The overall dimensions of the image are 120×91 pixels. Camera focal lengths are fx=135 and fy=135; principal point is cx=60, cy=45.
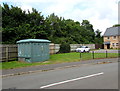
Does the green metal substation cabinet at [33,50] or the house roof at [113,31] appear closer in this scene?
the green metal substation cabinet at [33,50]

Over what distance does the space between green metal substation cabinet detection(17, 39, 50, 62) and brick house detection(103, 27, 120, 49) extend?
4071cm

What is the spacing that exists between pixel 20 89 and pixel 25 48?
29.6 feet

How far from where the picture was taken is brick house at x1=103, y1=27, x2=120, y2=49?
49.6 m

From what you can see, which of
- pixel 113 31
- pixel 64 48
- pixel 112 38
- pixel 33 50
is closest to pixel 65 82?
pixel 33 50

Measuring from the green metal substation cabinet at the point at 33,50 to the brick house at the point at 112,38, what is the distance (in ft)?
134

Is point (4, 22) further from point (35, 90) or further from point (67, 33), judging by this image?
point (67, 33)

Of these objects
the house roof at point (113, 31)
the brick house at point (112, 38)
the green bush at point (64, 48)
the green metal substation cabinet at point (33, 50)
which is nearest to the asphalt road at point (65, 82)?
the green metal substation cabinet at point (33, 50)

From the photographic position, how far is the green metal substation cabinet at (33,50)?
44.7 feet

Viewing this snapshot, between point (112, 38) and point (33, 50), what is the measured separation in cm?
4428

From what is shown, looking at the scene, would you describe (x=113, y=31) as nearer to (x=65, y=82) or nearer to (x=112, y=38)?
(x=112, y=38)

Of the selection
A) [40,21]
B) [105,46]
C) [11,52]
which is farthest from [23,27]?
[105,46]

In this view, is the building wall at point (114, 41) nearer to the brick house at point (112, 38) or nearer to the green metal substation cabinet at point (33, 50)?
the brick house at point (112, 38)

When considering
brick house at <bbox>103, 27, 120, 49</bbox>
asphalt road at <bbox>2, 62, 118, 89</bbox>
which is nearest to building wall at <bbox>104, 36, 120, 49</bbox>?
brick house at <bbox>103, 27, 120, 49</bbox>

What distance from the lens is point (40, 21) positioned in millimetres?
27969
